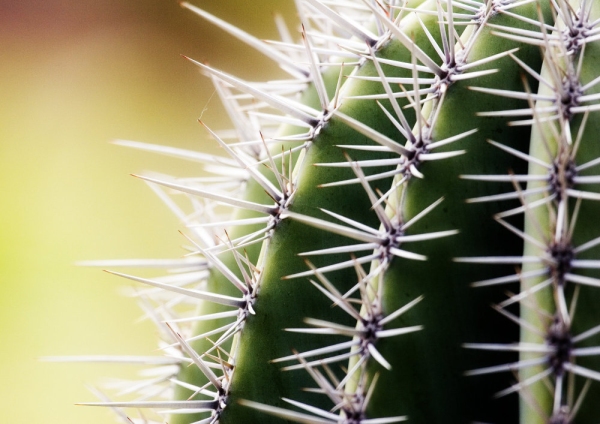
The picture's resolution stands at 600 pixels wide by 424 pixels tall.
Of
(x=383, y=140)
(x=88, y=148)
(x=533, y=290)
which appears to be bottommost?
(x=533, y=290)

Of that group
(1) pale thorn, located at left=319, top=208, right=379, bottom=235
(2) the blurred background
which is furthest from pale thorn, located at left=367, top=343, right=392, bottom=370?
(2) the blurred background

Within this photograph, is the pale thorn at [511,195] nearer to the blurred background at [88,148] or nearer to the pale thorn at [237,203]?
the pale thorn at [237,203]

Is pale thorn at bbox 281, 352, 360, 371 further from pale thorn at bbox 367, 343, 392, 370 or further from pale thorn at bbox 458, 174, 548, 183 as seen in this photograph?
pale thorn at bbox 458, 174, 548, 183

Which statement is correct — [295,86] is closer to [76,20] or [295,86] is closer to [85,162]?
[85,162]

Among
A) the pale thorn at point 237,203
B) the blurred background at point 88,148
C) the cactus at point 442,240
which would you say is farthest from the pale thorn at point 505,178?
the blurred background at point 88,148

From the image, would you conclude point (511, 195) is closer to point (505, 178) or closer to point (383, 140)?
point (505, 178)

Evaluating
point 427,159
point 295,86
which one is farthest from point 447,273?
point 295,86

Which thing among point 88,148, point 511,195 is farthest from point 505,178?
point 88,148
